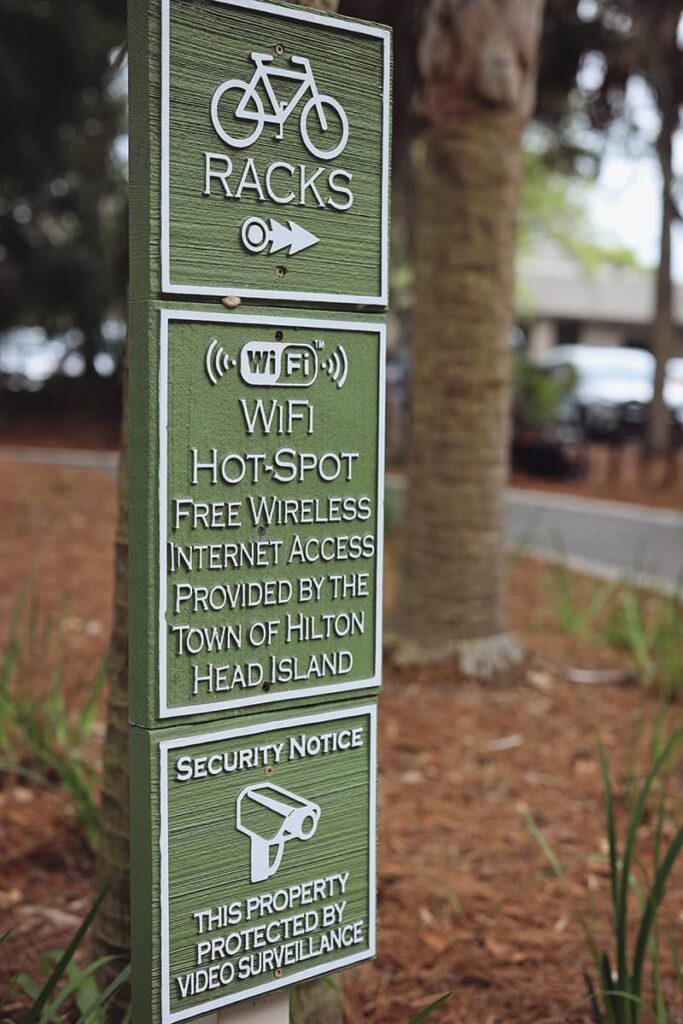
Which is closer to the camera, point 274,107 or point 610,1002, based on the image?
point 274,107

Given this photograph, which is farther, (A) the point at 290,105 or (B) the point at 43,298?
(B) the point at 43,298

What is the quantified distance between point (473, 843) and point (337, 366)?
6.77 ft

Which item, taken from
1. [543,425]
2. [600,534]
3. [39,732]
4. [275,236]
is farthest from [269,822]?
[543,425]

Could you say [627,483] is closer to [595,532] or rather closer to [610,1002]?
[595,532]

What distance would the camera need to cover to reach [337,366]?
7.22ft

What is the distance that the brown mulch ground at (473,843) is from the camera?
115 inches

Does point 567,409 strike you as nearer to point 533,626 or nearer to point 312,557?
point 533,626

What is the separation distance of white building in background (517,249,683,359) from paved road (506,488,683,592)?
81.9 ft

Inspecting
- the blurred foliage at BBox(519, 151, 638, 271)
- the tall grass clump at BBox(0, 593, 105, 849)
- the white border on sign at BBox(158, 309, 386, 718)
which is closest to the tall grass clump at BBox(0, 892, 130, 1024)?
the white border on sign at BBox(158, 309, 386, 718)

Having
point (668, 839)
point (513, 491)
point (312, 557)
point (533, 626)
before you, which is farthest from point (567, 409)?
point (312, 557)

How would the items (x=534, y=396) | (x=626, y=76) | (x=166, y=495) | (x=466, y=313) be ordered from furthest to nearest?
1. (x=534, y=396)
2. (x=626, y=76)
3. (x=466, y=313)
4. (x=166, y=495)

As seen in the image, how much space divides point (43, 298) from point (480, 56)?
48.7 ft

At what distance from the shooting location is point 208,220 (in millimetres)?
2004

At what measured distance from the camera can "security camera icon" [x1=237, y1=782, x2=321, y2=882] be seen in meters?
2.13
